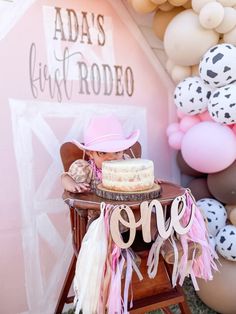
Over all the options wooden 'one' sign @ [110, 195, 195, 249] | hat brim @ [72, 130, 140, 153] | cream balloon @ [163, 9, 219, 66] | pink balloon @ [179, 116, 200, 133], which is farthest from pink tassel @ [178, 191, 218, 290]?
cream balloon @ [163, 9, 219, 66]

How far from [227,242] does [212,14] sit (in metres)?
0.93

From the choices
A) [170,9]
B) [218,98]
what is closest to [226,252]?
[218,98]

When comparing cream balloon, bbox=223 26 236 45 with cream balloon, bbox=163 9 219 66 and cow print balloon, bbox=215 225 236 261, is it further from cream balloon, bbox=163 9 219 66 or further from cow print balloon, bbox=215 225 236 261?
cow print balloon, bbox=215 225 236 261

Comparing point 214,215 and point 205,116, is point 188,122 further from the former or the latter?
point 214,215

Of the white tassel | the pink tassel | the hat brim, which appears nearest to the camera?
the white tassel

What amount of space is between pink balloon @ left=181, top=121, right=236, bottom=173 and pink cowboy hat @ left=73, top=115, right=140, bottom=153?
265 mm

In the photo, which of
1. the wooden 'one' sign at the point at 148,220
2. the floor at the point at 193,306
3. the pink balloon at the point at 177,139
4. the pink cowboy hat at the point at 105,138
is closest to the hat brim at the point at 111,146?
the pink cowboy hat at the point at 105,138

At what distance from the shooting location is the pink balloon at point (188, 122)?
160cm

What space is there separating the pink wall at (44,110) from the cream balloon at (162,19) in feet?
0.44

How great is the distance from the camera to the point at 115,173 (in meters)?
1.12

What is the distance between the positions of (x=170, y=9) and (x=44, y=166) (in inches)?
34.6

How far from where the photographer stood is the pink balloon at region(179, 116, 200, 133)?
5.24ft

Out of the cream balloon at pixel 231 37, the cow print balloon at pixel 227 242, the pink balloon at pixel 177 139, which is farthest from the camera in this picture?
the pink balloon at pixel 177 139

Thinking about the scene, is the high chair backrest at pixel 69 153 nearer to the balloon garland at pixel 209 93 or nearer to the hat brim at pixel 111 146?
the hat brim at pixel 111 146
